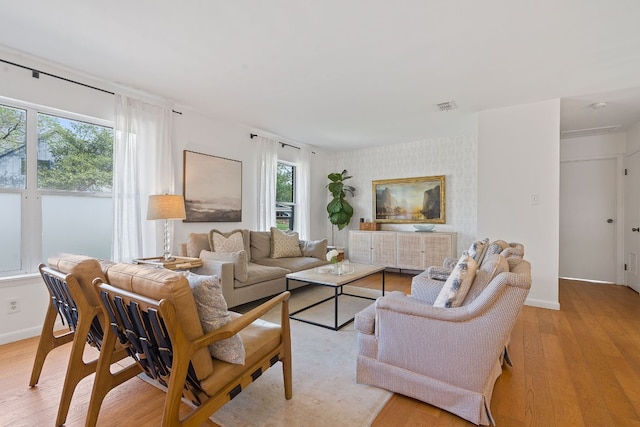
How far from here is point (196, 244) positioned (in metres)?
3.66

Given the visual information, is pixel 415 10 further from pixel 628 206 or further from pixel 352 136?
pixel 628 206

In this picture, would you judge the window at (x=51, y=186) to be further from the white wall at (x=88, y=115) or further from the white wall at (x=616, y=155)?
the white wall at (x=616, y=155)

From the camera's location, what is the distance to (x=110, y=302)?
4.52 feet

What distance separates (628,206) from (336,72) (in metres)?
5.00

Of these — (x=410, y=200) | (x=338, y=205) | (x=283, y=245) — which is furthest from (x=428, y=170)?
(x=283, y=245)

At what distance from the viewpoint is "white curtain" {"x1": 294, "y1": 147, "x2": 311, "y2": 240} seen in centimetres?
592

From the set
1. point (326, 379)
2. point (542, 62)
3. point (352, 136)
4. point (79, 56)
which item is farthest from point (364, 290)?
point (79, 56)

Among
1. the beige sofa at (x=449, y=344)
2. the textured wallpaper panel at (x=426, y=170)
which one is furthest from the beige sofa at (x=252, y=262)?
the textured wallpaper panel at (x=426, y=170)

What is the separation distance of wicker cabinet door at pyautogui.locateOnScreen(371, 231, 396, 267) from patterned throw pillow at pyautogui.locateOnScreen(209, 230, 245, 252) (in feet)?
8.82

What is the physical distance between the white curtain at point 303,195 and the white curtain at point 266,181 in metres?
0.74

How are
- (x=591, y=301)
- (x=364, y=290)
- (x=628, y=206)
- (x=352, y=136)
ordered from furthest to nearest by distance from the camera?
(x=352, y=136)
(x=628, y=206)
(x=364, y=290)
(x=591, y=301)

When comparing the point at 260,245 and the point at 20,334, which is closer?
the point at 20,334

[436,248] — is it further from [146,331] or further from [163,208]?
[146,331]

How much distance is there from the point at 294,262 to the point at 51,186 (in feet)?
9.06
